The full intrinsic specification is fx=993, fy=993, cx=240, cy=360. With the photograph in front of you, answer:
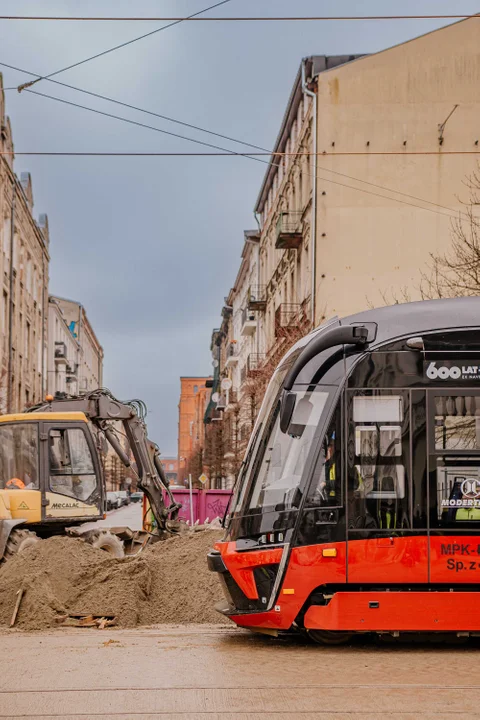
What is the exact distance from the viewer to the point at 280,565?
926cm

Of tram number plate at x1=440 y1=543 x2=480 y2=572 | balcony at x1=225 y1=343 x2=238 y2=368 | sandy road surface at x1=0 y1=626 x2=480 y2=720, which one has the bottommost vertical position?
sandy road surface at x1=0 y1=626 x2=480 y2=720

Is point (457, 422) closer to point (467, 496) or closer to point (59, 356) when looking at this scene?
point (467, 496)

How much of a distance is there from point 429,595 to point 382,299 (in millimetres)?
24353

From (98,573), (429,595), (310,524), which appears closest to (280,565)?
(310,524)

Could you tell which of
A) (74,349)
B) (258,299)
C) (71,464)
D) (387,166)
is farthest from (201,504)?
(74,349)

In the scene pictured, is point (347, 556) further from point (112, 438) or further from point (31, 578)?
point (112, 438)

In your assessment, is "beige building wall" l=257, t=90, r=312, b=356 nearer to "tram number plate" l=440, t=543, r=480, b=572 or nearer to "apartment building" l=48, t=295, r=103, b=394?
"apartment building" l=48, t=295, r=103, b=394

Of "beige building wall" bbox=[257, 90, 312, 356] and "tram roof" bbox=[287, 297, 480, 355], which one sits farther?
"beige building wall" bbox=[257, 90, 312, 356]

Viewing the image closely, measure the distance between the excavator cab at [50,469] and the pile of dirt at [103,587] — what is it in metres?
3.48

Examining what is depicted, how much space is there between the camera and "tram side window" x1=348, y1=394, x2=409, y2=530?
30.5ft

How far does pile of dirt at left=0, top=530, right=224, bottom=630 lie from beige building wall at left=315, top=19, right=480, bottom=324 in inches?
802

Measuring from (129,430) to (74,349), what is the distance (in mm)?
78672

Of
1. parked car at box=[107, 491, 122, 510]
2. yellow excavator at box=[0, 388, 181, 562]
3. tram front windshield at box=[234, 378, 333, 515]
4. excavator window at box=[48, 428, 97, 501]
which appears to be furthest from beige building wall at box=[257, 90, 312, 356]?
tram front windshield at box=[234, 378, 333, 515]

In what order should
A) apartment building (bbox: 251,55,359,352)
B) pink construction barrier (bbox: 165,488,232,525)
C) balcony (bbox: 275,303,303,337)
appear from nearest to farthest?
1. pink construction barrier (bbox: 165,488,232,525)
2. apartment building (bbox: 251,55,359,352)
3. balcony (bbox: 275,303,303,337)
